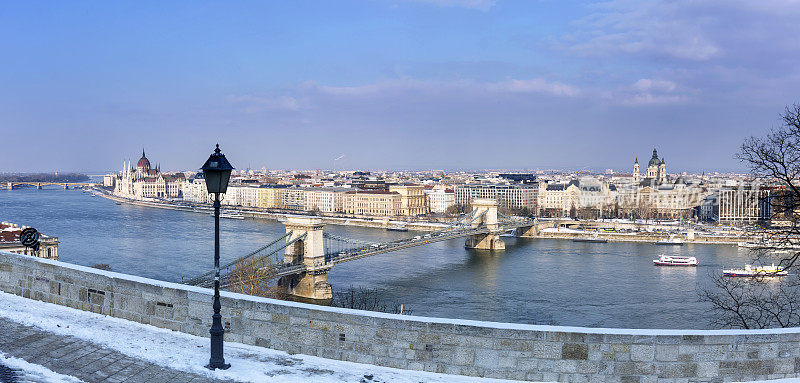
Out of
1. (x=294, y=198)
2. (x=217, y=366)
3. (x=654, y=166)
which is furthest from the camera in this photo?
(x=654, y=166)

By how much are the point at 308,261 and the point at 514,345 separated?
19.1 metres

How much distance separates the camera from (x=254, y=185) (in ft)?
267


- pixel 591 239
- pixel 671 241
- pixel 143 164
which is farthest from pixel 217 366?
pixel 143 164

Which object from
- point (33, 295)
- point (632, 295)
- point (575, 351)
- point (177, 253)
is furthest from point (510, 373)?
point (177, 253)

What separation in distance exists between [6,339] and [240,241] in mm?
32602

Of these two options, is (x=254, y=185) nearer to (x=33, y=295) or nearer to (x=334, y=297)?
(x=334, y=297)

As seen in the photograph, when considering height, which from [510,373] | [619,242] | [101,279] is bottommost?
[619,242]

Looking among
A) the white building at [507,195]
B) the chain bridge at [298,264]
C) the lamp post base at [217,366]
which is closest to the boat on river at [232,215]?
the white building at [507,195]

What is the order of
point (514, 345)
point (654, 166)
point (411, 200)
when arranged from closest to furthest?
point (514, 345) → point (411, 200) → point (654, 166)

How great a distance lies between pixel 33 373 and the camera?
3.13 meters

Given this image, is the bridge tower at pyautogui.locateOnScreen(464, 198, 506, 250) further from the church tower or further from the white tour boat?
the church tower

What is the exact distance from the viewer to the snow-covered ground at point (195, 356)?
10.3 ft

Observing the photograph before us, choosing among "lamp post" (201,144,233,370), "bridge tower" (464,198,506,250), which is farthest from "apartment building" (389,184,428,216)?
"lamp post" (201,144,233,370)

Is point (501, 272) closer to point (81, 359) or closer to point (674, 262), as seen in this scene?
point (674, 262)
